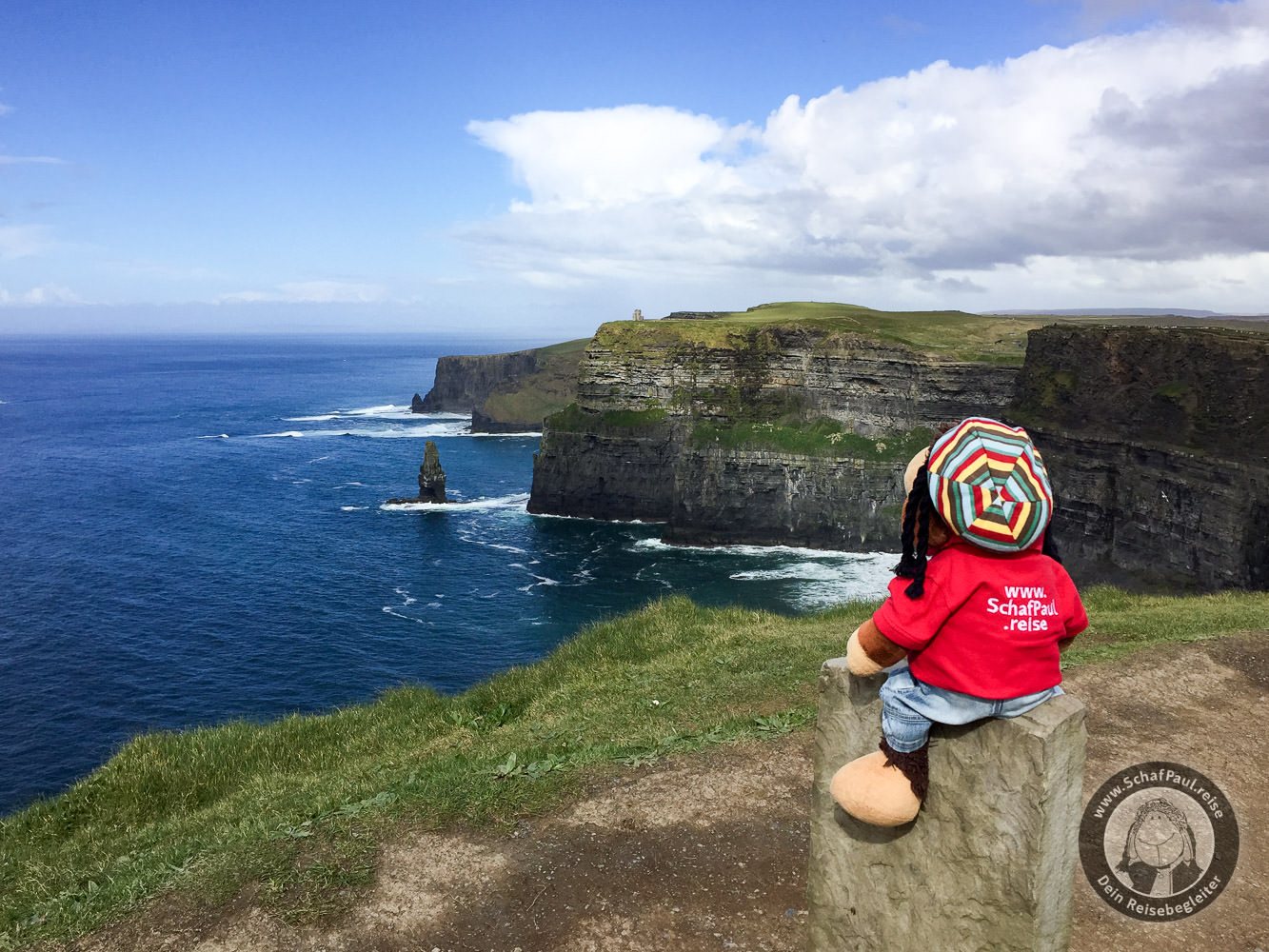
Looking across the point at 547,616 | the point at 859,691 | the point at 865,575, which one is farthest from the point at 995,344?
the point at 859,691

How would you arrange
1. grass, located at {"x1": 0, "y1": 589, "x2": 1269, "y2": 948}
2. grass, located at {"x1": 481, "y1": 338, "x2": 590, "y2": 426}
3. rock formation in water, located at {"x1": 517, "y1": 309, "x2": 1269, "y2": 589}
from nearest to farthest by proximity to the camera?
grass, located at {"x1": 0, "y1": 589, "x2": 1269, "y2": 948}
rock formation in water, located at {"x1": 517, "y1": 309, "x2": 1269, "y2": 589}
grass, located at {"x1": 481, "y1": 338, "x2": 590, "y2": 426}

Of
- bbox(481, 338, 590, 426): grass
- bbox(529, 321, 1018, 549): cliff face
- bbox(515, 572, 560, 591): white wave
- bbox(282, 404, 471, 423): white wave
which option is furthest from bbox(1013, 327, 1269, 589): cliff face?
bbox(282, 404, 471, 423): white wave

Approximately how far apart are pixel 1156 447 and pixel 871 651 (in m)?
57.1

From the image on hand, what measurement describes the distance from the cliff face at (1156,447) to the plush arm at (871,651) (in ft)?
166

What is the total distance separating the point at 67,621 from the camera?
47688 mm

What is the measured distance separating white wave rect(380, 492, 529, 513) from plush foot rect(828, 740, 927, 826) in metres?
78.6

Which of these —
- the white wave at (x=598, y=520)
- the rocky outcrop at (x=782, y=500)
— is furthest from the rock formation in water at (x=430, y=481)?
the rocky outcrop at (x=782, y=500)

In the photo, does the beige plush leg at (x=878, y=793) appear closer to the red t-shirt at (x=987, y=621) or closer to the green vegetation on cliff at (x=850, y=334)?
the red t-shirt at (x=987, y=621)

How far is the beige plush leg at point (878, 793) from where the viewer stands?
482cm

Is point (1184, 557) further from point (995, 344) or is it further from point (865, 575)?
point (995, 344)

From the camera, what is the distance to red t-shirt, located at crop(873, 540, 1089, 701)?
4.38 m

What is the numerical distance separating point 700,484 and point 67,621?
48.0m

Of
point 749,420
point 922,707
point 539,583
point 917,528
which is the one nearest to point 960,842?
point 922,707

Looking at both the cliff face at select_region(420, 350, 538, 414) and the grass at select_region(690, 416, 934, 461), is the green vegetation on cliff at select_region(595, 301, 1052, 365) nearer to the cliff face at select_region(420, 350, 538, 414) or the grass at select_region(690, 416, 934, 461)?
the grass at select_region(690, 416, 934, 461)
